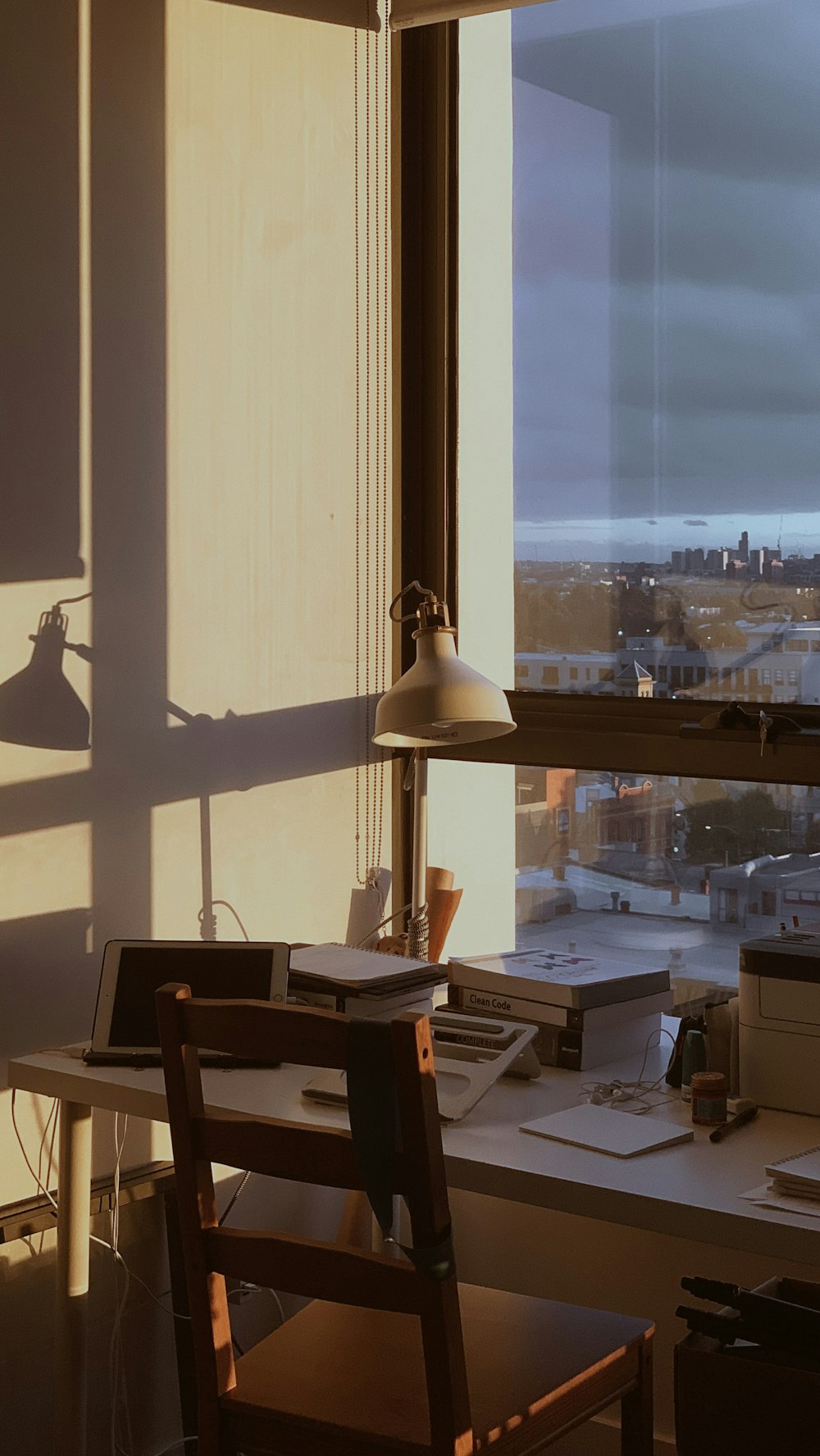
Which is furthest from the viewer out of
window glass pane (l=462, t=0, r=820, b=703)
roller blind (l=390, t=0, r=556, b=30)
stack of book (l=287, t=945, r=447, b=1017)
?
roller blind (l=390, t=0, r=556, b=30)

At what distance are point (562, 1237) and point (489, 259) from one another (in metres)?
2.01

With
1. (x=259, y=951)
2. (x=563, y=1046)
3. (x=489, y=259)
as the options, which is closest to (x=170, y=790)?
(x=259, y=951)

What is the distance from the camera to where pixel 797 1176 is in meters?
1.79

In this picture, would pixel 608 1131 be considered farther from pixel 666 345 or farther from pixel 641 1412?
pixel 666 345

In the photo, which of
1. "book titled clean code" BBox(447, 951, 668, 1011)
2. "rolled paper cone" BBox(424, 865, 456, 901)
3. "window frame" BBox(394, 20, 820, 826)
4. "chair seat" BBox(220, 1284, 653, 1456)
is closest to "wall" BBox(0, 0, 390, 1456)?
"window frame" BBox(394, 20, 820, 826)

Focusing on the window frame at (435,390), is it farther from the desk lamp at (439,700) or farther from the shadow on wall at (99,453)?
the shadow on wall at (99,453)

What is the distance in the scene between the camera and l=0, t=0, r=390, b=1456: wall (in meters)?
2.54

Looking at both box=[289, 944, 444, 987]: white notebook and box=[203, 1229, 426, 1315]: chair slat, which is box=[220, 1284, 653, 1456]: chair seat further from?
box=[289, 944, 444, 987]: white notebook

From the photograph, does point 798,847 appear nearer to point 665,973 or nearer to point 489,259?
point 665,973

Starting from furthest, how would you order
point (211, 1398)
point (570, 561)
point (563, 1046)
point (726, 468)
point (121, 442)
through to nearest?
point (570, 561) → point (726, 468) → point (121, 442) → point (563, 1046) → point (211, 1398)

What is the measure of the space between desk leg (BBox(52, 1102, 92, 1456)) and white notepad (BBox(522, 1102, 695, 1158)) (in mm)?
747

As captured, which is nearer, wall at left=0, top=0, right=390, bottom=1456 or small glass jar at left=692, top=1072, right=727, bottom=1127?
small glass jar at left=692, top=1072, right=727, bottom=1127

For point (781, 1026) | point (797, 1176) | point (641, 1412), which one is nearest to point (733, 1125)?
point (781, 1026)

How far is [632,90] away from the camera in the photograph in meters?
2.96
